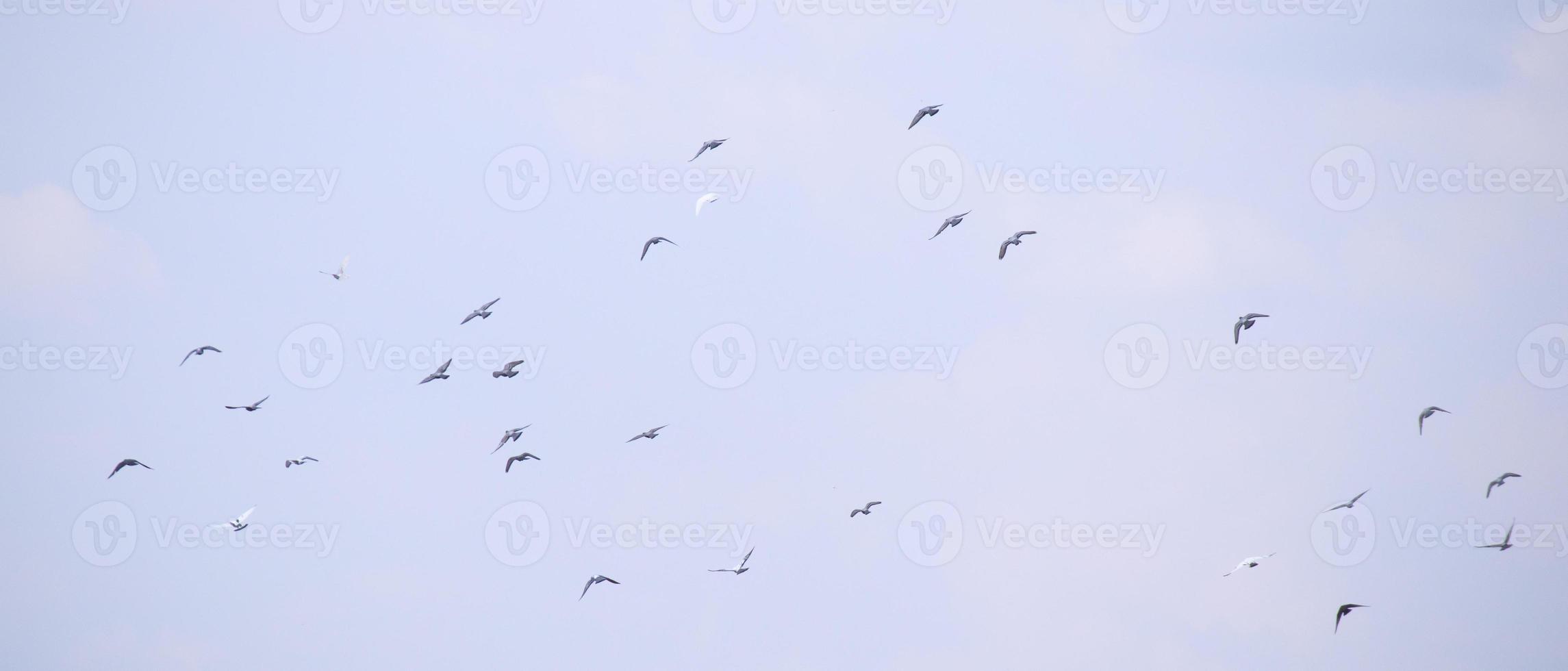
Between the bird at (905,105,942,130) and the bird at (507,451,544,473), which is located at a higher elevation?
the bird at (905,105,942,130)

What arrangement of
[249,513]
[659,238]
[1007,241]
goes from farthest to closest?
[249,513] < [659,238] < [1007,241]

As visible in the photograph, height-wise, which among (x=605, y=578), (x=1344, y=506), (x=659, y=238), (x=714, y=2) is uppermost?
(x=714, y=2)

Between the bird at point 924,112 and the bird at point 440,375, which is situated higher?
the bird at point 924,112

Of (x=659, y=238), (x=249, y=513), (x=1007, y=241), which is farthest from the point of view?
(x=249, y=513)

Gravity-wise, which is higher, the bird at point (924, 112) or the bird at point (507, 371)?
the bird at point (924, 112)

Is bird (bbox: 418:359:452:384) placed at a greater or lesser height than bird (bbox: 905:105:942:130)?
lesser

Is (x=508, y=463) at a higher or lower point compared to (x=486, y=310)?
lower

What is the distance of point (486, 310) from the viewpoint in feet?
210

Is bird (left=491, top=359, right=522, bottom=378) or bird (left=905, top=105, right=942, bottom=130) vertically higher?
bird (left=905, top=105, right=942, bottom=130)

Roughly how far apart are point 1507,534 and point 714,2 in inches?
1197

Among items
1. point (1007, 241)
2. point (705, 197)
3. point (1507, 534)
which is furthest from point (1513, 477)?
point (705, 197)

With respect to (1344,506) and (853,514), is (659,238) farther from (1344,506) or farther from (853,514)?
(1344,506)

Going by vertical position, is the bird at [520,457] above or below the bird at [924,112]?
below

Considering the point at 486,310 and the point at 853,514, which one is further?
the point at 853,514
